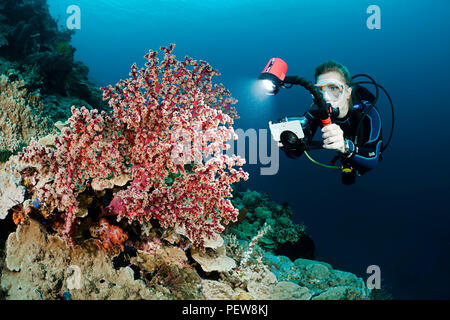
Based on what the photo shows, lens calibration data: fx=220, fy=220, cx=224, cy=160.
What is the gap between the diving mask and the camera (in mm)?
3480

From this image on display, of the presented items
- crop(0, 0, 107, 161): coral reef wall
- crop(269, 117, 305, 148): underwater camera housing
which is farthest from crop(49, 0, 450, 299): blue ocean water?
crop(269, 117, 305, 148): underwater camera housing

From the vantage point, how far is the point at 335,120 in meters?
3.93

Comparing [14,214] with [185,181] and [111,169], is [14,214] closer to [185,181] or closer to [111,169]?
[111,169]

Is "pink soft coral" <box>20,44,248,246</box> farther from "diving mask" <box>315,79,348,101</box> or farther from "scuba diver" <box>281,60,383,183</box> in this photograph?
"diving mask" <box>315,79,348,101</box>

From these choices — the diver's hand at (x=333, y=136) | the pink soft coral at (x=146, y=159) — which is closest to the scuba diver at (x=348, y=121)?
the diver's hand at (x=333, y=136)

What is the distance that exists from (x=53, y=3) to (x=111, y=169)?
8860cm

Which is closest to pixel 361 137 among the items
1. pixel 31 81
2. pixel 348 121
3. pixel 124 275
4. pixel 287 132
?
pixel 348 121

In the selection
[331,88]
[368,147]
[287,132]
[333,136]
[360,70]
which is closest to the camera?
[333,136]

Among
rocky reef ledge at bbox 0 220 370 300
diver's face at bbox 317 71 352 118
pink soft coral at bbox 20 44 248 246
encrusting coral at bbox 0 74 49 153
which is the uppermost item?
diver's face at bbox 317 71 352 118

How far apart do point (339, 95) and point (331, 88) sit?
0.62ft

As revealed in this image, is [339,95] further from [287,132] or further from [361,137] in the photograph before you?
[287,132]

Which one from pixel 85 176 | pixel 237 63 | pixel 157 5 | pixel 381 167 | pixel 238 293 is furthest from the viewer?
pixel 237 63

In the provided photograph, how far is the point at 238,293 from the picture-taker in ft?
8.56
